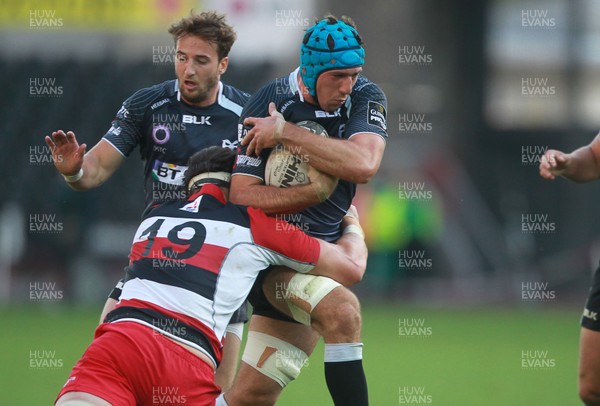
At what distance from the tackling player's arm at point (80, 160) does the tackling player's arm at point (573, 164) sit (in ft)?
8.84

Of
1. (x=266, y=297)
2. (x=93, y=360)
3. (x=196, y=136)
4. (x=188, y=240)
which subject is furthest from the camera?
(x=196, y=136)

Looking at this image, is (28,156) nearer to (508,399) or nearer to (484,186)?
(484,186)

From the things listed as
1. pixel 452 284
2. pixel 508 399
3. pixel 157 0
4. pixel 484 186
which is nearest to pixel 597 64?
pixel 484 186

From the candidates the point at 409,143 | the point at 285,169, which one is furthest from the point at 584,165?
the point at 409,143

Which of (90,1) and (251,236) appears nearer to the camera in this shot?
(251,236)

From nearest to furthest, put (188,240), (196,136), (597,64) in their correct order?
(188,240), (196,136), (597,64)

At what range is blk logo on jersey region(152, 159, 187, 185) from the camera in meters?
6.38

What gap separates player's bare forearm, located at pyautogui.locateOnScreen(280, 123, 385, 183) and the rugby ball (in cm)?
6

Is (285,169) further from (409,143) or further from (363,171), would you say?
(409,143)

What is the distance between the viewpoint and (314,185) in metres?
5.36

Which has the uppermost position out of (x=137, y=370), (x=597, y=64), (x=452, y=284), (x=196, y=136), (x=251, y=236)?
(x=597, y=64)

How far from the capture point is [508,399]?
8188 mm

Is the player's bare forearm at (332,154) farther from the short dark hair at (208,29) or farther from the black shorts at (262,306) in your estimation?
the short dark hair at (208,29)

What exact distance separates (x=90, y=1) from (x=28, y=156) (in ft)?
10.1
